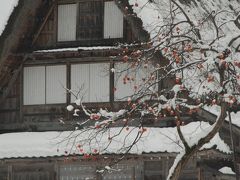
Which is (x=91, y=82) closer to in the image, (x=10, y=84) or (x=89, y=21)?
(x=89, y=21)

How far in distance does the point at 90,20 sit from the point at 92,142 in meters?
3.33

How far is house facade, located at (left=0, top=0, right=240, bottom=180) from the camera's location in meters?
17.8

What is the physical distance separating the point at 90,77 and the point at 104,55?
672 millimetres

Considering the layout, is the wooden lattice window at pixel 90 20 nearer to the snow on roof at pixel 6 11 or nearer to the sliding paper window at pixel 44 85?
the sliding paper window at pixel 44 85

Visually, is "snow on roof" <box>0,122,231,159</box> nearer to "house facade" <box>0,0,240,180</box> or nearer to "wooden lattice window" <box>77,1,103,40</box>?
"house facade" <box>0,0,240,180</box>

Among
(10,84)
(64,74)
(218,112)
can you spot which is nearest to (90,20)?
(64,74)

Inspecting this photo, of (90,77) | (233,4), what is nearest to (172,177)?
(90,77)

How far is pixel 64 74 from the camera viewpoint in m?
18.8

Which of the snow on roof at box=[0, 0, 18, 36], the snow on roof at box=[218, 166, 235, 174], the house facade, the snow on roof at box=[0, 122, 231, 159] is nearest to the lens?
the snow on roof at box=[0, 122, 231, 159]

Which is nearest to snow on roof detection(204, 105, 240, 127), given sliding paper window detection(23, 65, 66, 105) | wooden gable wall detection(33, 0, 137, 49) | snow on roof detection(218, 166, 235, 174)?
snow on roof detection(218, 166, 235, 174)

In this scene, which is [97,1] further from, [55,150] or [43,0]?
[55,150]

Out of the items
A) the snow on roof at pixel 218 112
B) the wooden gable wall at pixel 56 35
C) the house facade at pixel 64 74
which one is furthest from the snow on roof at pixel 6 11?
the snow on roof at pixel 218 112

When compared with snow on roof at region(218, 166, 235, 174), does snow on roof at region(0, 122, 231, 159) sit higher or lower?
higher

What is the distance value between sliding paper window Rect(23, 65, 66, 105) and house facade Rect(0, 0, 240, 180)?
0.03 m
